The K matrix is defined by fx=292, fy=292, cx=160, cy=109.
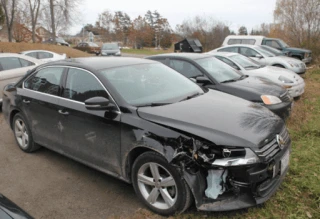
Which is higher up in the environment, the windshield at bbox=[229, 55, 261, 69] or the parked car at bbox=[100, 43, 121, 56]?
the windshield at bbox=[229, 55, 261, 69]

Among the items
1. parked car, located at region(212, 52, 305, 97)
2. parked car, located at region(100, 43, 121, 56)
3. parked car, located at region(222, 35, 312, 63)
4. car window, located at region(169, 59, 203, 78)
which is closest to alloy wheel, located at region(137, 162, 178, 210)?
car window, located at region(169, 59, 203, 78)

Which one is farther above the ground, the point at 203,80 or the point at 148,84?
the point at 148,84

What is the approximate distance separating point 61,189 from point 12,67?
549cm

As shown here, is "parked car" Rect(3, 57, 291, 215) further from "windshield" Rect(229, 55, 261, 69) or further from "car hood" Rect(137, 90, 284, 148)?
"windshield" Rect(229, 55, 261, 69)

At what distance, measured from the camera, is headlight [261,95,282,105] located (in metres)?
5.23

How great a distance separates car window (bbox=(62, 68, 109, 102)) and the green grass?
1.49 metres

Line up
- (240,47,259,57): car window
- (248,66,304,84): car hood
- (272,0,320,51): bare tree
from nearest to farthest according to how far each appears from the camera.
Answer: (248,66,304,84): car hood < (240,47,259,57): car window < (272,0,320,51): bare tree

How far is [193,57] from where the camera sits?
Result: 258 inches

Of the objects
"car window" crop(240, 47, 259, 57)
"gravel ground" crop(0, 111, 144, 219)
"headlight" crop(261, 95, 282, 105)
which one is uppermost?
"car window" crop(240, 47, 259, 57)

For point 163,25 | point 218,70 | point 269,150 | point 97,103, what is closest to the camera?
point 269,150

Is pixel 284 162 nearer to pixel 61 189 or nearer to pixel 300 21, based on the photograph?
pixel 61 189

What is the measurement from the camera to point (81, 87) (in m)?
3.77

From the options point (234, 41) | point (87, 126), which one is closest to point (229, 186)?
point (87, 126)

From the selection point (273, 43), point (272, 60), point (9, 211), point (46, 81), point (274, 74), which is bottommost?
point (9, 211)
